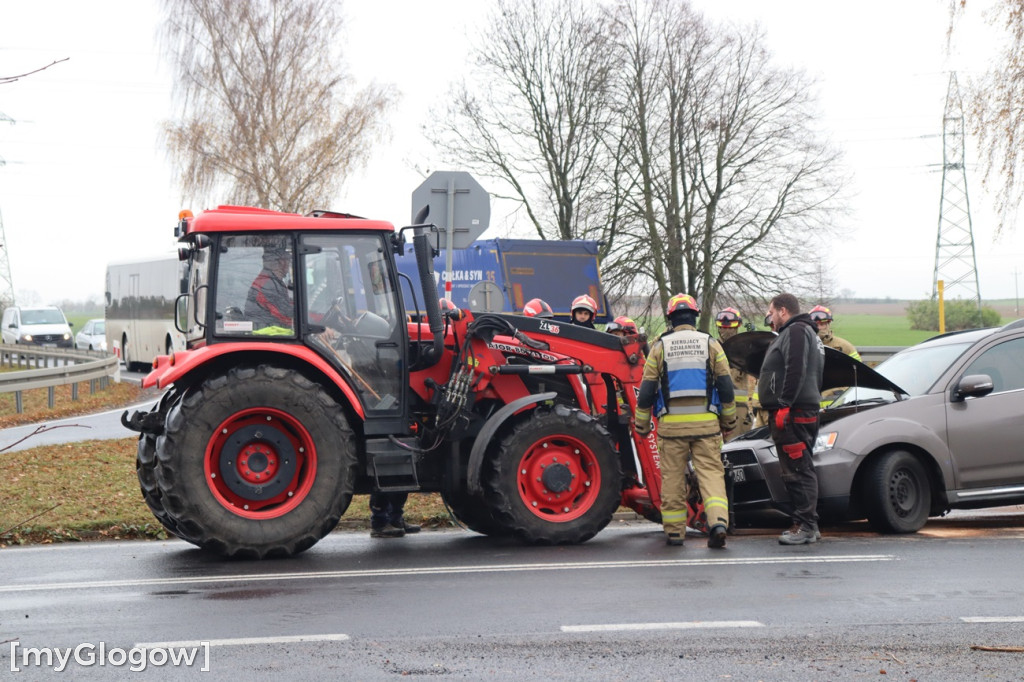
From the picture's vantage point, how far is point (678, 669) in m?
5.47

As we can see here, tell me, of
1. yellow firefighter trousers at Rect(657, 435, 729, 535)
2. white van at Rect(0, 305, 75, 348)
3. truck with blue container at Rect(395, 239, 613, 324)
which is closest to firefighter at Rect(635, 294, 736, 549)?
yellow firefighter trousers at Rect(657, 435, 729, 535)

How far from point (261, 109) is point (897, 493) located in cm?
3367

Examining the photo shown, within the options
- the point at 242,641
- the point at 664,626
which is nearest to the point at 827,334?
the point at 664,626

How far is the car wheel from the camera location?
943 cm

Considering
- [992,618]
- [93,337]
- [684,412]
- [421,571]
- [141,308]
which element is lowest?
[992,618]

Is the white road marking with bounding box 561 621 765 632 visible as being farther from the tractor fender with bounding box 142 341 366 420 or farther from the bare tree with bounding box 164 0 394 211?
the bare tree with bounding box 164 0 394 211

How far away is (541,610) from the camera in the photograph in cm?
668

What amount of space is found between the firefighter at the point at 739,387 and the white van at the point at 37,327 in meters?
36.6

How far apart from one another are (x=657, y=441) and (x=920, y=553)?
2.11 metres

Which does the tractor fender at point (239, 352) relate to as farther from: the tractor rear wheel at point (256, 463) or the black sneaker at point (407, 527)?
the black sneaker at point (407, 527)

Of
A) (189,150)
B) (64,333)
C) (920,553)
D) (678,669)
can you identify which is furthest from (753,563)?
(64,333)

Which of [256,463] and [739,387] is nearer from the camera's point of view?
[256,463]

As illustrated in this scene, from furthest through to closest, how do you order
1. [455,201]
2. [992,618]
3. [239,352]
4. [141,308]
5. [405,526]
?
1. [141,308]
2. [455,201]
3. [405,526]
4. [239,352]
5. [992,618]

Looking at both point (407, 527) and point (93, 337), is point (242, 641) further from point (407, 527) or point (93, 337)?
point (93, 337)
